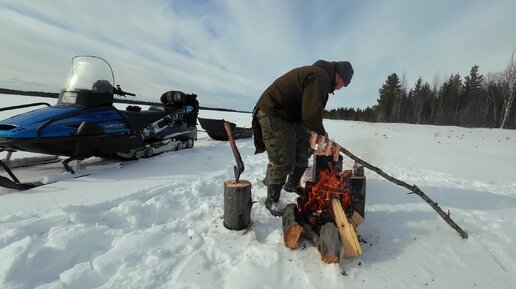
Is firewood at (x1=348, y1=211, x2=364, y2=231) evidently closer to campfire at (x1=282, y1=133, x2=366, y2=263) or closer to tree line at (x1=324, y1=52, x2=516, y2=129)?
campfire at (x1=282, y1=133, x2=366, y2=263)

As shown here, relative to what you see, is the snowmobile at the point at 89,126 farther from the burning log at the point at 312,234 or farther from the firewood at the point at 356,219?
the firewood at the point at 356,219

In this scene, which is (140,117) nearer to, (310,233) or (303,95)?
(303,95)

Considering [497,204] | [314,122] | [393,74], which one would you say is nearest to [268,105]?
[314,122]

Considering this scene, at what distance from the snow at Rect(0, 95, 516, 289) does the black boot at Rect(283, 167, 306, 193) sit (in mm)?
110

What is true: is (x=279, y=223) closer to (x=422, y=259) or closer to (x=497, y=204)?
(x=422, y=259)

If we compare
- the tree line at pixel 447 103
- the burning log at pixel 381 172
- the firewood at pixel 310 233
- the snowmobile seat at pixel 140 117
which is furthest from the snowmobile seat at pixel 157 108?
the tree line at pixel 447 103

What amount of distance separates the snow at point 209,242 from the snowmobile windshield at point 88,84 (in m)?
1.47

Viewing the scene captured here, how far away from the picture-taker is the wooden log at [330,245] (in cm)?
230

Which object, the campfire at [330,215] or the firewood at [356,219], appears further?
the firewood at [356,219]

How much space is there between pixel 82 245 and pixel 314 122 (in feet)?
7.32

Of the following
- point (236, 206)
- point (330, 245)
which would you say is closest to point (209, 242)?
point (236, 206)

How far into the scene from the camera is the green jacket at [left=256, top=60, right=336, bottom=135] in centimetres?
286

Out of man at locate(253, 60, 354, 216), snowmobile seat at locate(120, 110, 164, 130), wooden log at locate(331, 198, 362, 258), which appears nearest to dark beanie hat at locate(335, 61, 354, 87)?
man at locate(253, 60, 354, 216)

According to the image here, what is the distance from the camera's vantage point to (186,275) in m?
2.18
